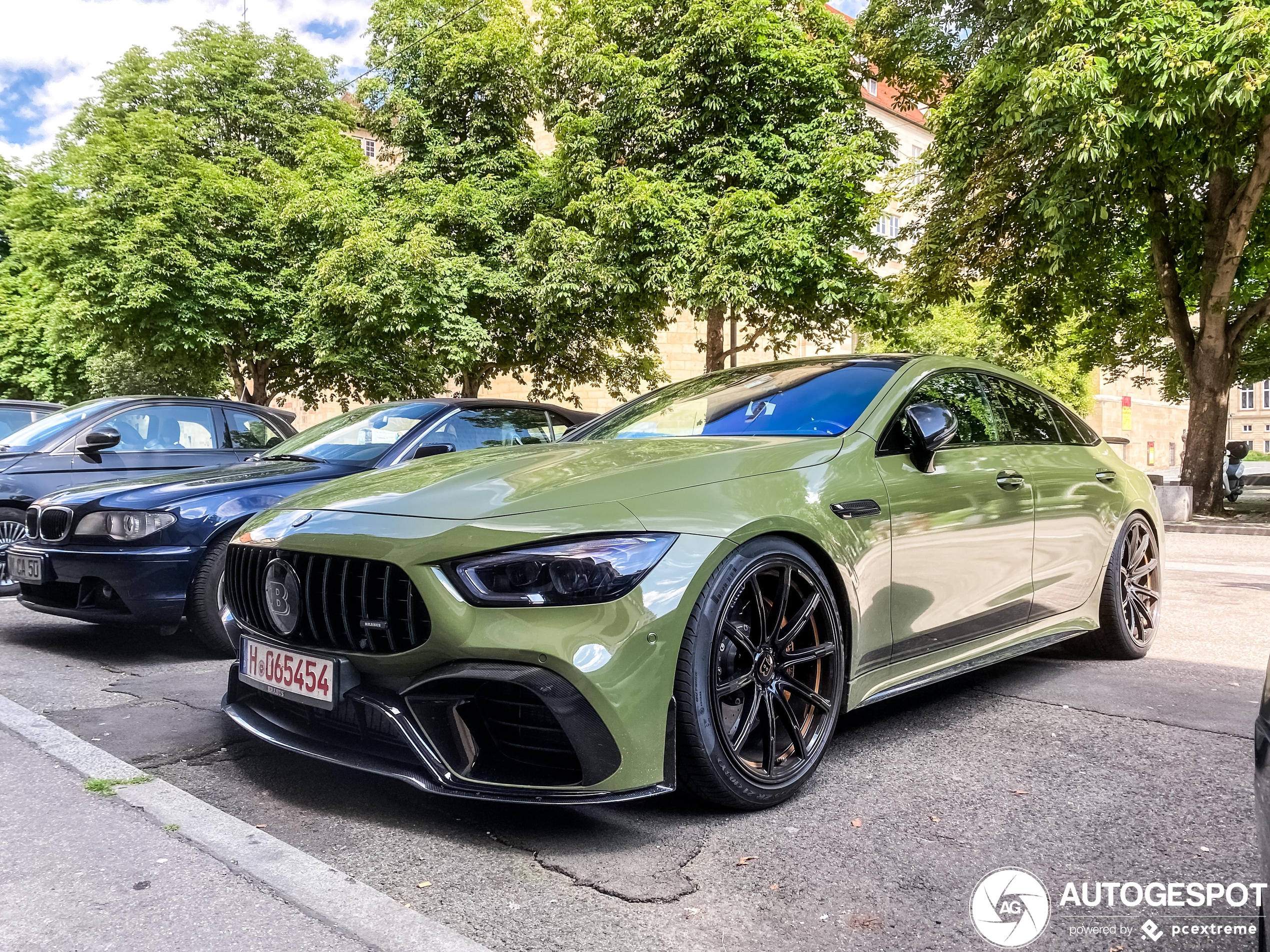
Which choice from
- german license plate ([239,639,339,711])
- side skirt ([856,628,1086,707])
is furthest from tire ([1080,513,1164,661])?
german license plate ([239,639,339,711])

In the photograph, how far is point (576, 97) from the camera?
844 inches

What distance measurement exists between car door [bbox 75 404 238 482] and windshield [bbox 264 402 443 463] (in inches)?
61.2

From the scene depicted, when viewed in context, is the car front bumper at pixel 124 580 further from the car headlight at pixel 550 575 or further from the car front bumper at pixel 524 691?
the car headlight at pixel 550 575

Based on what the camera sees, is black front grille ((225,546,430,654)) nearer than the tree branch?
Yes

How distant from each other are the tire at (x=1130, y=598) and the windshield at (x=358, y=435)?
405 cm

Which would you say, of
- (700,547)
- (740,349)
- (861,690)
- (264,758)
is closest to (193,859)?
(264,758)

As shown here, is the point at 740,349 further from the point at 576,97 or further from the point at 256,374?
the point at 256,374

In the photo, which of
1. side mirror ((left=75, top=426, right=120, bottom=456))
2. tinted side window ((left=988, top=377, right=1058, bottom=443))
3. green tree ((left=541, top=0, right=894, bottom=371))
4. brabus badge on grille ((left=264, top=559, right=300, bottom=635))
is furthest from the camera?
green tree ((left=541, top=0, right=894, bottom=371))

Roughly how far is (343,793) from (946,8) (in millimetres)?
18985

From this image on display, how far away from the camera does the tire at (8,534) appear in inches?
283

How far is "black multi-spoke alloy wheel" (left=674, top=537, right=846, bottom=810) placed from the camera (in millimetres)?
2672

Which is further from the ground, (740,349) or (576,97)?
(576,97)

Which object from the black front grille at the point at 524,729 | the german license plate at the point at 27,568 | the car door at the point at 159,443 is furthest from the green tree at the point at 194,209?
the black front grille at the point at 524,729

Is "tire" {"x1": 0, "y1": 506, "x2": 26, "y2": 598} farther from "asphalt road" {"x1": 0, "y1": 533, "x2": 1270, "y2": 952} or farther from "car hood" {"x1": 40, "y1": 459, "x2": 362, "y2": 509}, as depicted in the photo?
"asphalt road" {"x1": 0, "y1": 533, "x2": 1270, "y2": 952}
